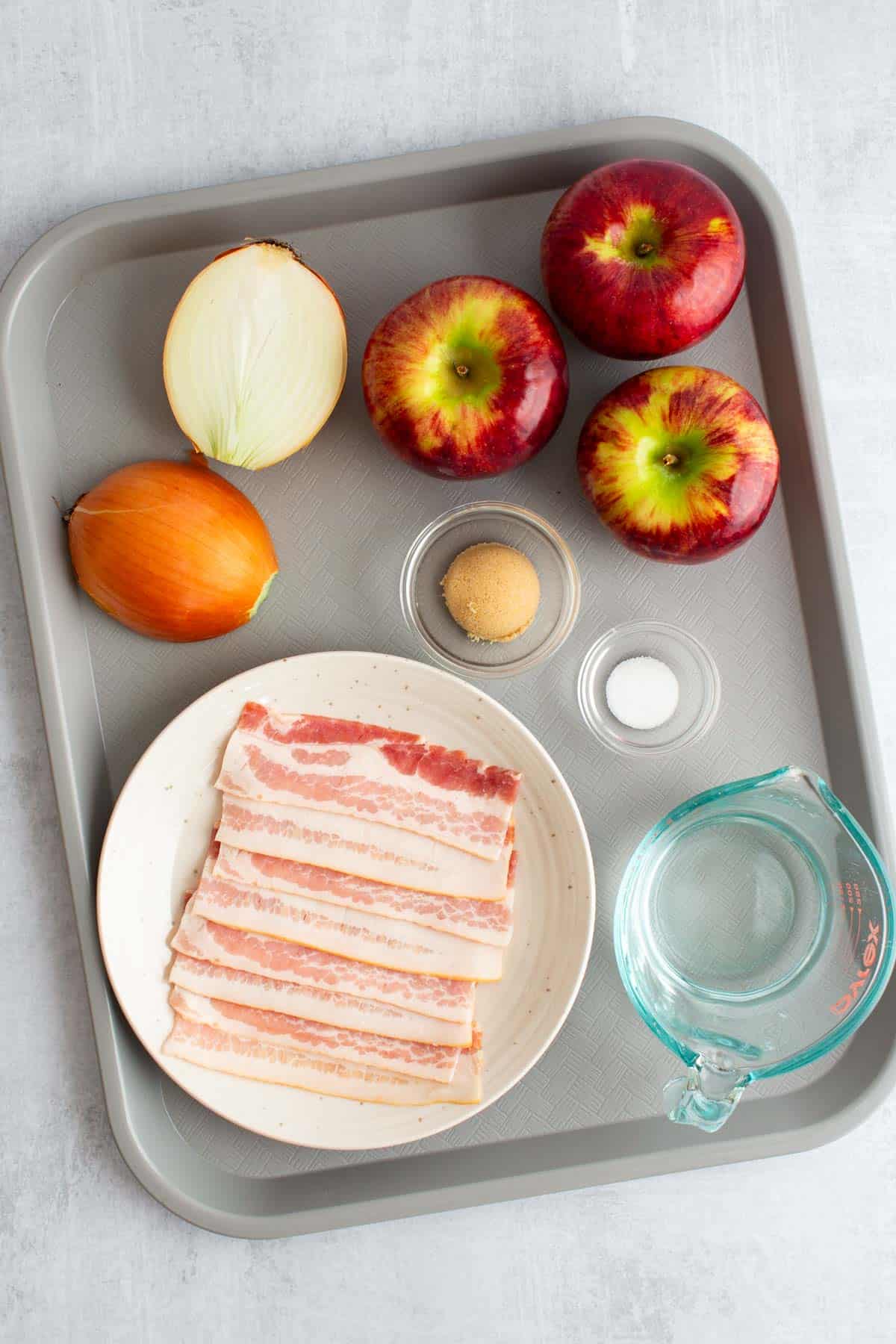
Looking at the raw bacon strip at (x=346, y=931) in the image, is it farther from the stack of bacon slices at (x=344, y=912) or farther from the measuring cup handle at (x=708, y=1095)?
the measuring cup handle at (x=708, y=1095)

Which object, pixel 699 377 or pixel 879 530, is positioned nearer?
pixel 699 377

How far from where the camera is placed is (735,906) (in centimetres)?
90

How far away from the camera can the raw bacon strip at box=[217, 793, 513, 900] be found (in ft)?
2.85

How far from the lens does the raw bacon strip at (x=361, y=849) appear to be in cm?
87

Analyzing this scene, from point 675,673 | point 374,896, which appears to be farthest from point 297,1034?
point 675,673

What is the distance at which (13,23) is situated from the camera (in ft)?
3.10

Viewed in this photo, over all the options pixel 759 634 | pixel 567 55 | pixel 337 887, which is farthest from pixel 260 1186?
pixel 567 55

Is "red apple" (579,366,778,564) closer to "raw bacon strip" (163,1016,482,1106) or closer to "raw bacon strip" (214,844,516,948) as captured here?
"raw bacon strip" (214,844,516,948)

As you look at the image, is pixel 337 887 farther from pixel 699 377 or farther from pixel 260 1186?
pixel 699 377

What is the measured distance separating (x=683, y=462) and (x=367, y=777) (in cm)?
38

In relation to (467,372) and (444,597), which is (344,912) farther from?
(467,372)

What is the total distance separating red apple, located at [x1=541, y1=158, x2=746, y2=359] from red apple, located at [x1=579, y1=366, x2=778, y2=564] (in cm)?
5

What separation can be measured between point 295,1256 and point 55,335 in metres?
0.89

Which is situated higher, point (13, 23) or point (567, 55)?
point (13, 23)
